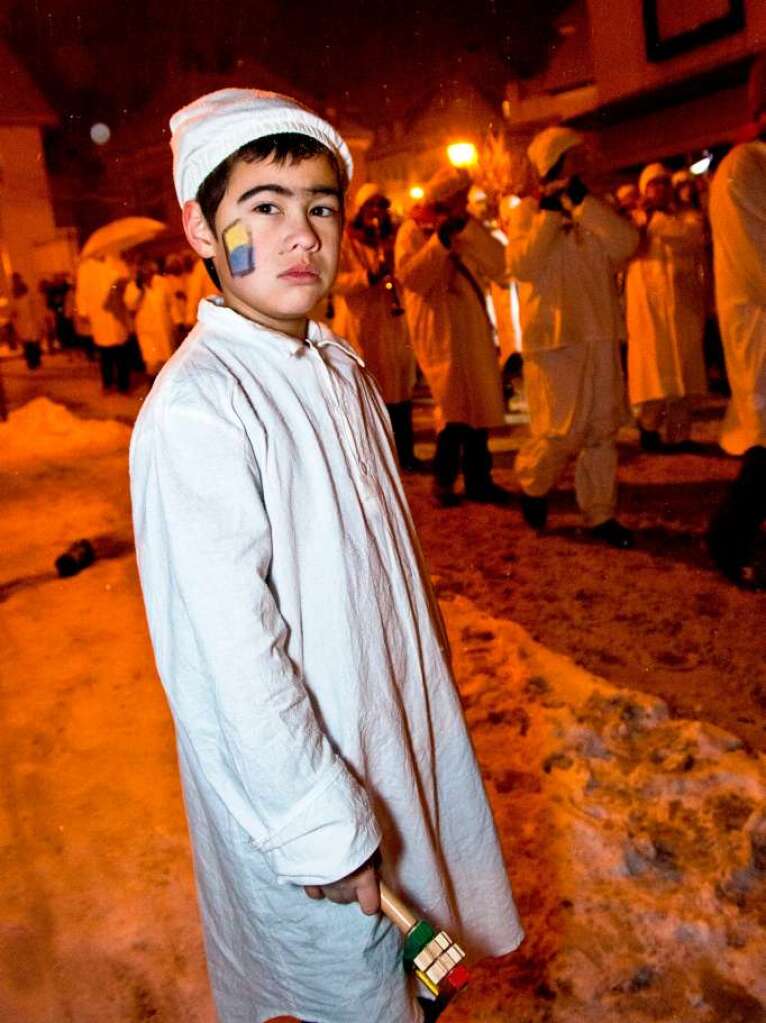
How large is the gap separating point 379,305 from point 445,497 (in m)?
2.24

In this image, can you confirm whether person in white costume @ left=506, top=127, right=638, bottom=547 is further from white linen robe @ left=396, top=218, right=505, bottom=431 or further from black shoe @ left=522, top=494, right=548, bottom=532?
white linen robe @ left=396, top=218, right=505, bottom=431

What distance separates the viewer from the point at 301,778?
3.80ft

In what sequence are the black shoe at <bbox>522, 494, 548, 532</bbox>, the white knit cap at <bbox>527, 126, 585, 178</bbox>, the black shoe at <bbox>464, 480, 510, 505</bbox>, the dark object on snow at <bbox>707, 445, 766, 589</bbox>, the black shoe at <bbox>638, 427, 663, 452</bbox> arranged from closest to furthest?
1. the dark object on snow at <bbox>707, 445, 766, 589</bbox>
2. the white knit cap at <bbox>527, 126, 585, 178</bbox>
3. the black shoe at <bbox>522, 494, 548, 532</bbox>
4. the black shoe at <bbox>464, 480, 510, 505</bbox>
5. the black shoe at <bbox>638, 427, 663, 452</bbox>

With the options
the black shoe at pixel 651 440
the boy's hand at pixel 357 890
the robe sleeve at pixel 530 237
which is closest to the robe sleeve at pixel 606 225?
the robe sleeve at pixel 530 237

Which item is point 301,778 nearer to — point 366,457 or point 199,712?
point 199,712

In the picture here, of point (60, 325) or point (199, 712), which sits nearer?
point (199, 712)

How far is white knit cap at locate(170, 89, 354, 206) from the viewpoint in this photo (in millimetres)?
1267

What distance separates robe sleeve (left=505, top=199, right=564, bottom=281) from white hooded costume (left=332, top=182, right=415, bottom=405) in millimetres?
2649

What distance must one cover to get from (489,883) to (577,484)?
3.80m

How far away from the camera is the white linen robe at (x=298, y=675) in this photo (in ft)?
3.81

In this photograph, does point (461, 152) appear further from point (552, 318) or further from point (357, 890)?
point (357, 890)

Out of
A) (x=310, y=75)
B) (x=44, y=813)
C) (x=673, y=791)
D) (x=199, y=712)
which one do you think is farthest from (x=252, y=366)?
(x=310, y=75)

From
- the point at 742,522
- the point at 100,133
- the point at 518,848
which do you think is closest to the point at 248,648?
the point at 518,848

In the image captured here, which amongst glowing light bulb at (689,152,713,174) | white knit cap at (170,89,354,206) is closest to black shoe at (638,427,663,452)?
glowing light bulb at (689,152,713,174)
